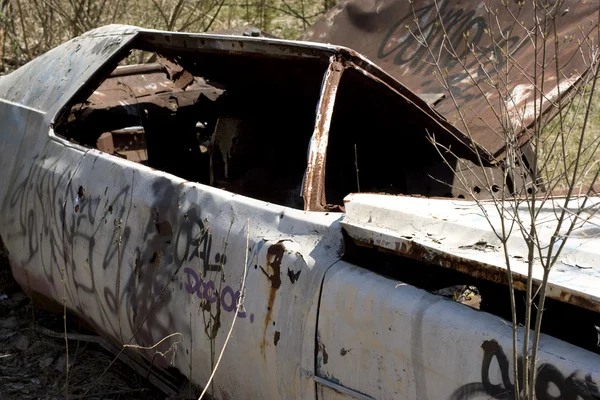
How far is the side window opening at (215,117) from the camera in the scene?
148 inches

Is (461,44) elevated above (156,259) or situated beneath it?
elevated above

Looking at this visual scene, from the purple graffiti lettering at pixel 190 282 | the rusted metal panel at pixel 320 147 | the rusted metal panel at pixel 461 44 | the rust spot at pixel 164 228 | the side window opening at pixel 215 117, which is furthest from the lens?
the rusted metal panel at pixel 461 44

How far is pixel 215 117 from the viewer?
453 centimetres

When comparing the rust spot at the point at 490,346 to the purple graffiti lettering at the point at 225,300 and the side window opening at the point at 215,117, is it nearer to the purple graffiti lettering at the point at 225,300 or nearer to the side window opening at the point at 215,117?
the purple graffiti lettering at the point at 225,300

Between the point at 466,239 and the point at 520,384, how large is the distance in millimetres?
421

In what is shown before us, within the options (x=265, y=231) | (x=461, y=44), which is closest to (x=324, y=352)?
(x=265, y=231)

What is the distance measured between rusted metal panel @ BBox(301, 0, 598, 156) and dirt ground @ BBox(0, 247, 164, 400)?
1.98 m

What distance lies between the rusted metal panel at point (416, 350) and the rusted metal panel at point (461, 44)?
1744mm

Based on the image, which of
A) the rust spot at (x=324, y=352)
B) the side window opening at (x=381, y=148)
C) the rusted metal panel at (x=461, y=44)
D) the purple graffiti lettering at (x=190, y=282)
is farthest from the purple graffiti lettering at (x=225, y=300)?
the rusted metal panel at (x=461, y=44)

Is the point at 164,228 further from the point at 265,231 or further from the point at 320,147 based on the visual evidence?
the point at 320,147

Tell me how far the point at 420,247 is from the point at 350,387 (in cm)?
44

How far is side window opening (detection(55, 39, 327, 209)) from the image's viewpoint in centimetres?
377

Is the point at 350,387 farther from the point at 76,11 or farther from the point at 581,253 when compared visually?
the point at 76,11

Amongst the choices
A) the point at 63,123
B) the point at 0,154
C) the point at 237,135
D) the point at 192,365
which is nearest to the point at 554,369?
the point at 192,365
